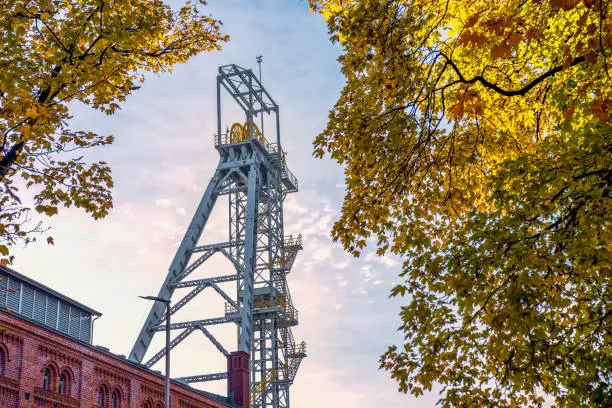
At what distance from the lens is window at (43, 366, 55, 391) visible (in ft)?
95.2

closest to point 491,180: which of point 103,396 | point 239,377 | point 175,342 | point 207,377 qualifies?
point 103,396

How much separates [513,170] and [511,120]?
146 inches

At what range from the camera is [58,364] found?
29578 mm

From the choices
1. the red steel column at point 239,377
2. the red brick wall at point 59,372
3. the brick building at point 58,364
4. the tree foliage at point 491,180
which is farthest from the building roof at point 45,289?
the tree foliage at point 491,180

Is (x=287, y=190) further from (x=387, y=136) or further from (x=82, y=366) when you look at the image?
(x=387, y=136)

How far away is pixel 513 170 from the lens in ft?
35.8

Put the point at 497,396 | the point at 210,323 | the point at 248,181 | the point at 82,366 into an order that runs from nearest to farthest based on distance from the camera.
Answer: the point at 497,396, the point at 82,366, the point at 210,323, the point at 248,181

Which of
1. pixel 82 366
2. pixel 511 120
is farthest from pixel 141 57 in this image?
pixel 82 366

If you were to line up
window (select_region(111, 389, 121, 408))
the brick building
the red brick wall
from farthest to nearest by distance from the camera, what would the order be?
window (select_region(111, 389, 121, 408)), the brick building, the red brick wall

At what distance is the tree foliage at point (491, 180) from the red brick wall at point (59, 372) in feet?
59.2

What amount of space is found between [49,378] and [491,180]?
73.3ft

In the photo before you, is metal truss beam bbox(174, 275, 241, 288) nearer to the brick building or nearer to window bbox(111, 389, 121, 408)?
the brick building

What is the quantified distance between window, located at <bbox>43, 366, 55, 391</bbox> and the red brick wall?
0.11 meters

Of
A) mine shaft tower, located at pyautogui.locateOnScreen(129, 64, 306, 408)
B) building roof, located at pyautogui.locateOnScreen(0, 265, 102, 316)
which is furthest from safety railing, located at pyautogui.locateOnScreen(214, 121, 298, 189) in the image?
building roof, located at pyautogui.locateOnScreen(0, 265, 102, 316)
